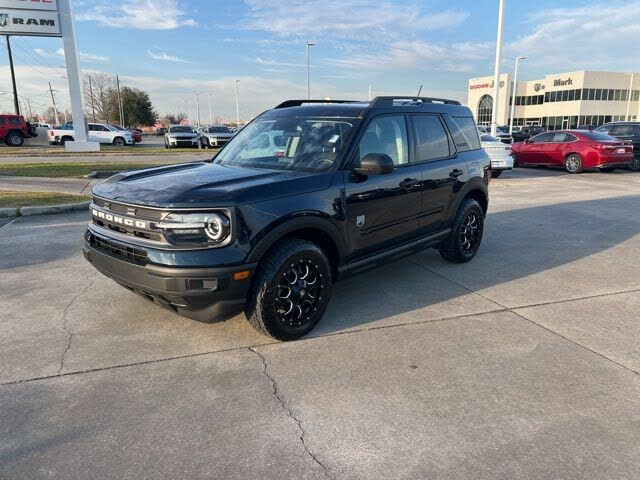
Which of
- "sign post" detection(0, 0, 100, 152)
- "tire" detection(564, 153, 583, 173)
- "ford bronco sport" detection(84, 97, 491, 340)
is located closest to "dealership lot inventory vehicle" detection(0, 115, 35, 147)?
"sign post" detection(0, 0, 100, 152)

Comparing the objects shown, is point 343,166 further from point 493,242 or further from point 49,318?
point 493,242

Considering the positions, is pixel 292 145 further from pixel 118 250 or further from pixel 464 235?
pixel 464 235


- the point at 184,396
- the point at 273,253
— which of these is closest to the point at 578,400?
the point at 273,253

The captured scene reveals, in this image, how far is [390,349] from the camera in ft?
12.3

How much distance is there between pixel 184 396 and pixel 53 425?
0.75 meters

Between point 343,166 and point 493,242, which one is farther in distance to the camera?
point 493,242

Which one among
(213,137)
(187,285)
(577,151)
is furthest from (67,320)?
(213,137)

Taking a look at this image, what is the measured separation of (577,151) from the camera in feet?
54.5

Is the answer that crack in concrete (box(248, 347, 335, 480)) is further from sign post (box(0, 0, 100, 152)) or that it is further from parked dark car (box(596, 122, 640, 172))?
sign post (box(0, 0, 100, 152))

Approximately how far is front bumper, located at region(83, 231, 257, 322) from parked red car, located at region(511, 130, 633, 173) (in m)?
16.5

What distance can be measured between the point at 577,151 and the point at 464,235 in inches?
520

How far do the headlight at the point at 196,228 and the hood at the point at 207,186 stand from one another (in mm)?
83

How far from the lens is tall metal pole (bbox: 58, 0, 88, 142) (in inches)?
954

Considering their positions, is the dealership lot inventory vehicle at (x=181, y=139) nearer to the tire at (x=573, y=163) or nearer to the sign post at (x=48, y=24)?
the sign post at (x=48, y=24)
